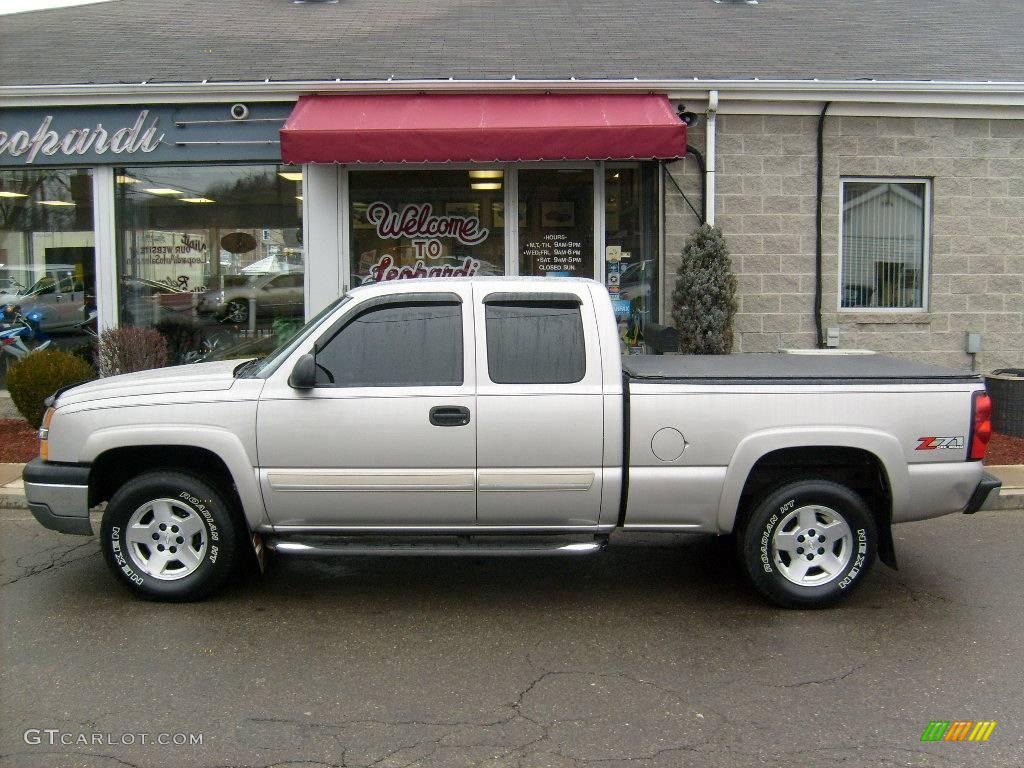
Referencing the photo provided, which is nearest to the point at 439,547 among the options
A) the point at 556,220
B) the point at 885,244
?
the point at 556,220

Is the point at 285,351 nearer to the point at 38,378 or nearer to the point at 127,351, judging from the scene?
the point at 127,351

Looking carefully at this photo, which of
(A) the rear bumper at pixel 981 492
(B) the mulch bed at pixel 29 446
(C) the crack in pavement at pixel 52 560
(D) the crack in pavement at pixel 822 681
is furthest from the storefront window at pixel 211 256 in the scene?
(D) the crack in pavement at pixel 822 681

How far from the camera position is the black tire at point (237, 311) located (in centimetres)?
1169

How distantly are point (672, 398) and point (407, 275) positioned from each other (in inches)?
256

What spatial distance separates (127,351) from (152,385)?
5237 millimetres

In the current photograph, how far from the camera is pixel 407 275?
11.4m

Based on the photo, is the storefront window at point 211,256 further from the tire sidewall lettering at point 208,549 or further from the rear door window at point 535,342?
the rear door window at point 535,342

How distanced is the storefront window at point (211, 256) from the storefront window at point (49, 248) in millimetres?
475

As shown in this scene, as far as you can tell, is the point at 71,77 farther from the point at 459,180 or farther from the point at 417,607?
the point at 417,607

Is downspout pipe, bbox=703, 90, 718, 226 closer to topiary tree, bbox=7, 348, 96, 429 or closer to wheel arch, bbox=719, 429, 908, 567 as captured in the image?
wheel arch, bbox=719, 429, 908, 567

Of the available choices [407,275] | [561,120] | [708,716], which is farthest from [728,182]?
[708,716]

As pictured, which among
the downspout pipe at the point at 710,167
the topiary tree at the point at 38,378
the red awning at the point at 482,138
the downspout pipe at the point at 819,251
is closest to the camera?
the red awning at the point at 482,138

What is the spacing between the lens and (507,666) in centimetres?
473

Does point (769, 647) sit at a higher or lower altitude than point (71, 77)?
lower
